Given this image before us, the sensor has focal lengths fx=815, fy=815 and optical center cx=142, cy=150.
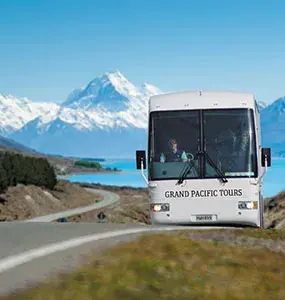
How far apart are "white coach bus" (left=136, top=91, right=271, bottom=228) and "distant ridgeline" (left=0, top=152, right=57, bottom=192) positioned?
82.1 m

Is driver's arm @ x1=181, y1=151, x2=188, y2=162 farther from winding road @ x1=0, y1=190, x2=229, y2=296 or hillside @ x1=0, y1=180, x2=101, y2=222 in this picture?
hillside @ x1=0, y1=180, x2=101, y2=222

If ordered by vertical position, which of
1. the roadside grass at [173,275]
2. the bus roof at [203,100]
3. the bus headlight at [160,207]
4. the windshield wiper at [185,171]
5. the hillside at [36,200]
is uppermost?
the bus roof at [203,100]

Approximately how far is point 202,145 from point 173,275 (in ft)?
43.8

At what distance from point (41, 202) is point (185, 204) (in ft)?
295

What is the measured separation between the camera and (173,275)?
10.9 meters

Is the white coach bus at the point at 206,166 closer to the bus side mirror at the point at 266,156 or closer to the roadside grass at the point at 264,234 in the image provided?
the bus side mirror at the point at 266,156

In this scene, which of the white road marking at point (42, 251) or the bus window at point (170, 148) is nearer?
the white road marking at point (42, 251)

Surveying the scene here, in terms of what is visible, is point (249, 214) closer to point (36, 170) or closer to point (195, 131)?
point (195, 131)

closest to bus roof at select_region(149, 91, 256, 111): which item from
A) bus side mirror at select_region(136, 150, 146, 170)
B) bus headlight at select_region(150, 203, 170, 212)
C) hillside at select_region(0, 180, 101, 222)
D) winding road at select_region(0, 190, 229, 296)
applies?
bus side mirror at select_region(136, 150, 146, 170)

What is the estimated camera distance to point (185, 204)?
2389cm

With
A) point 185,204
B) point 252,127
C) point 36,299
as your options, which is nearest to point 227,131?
point 252,127

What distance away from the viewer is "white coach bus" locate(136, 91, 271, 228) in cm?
2373

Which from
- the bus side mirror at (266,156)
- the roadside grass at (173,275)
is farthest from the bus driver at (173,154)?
the roadside grass at (173,275)

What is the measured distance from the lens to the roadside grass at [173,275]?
31.4 feet
